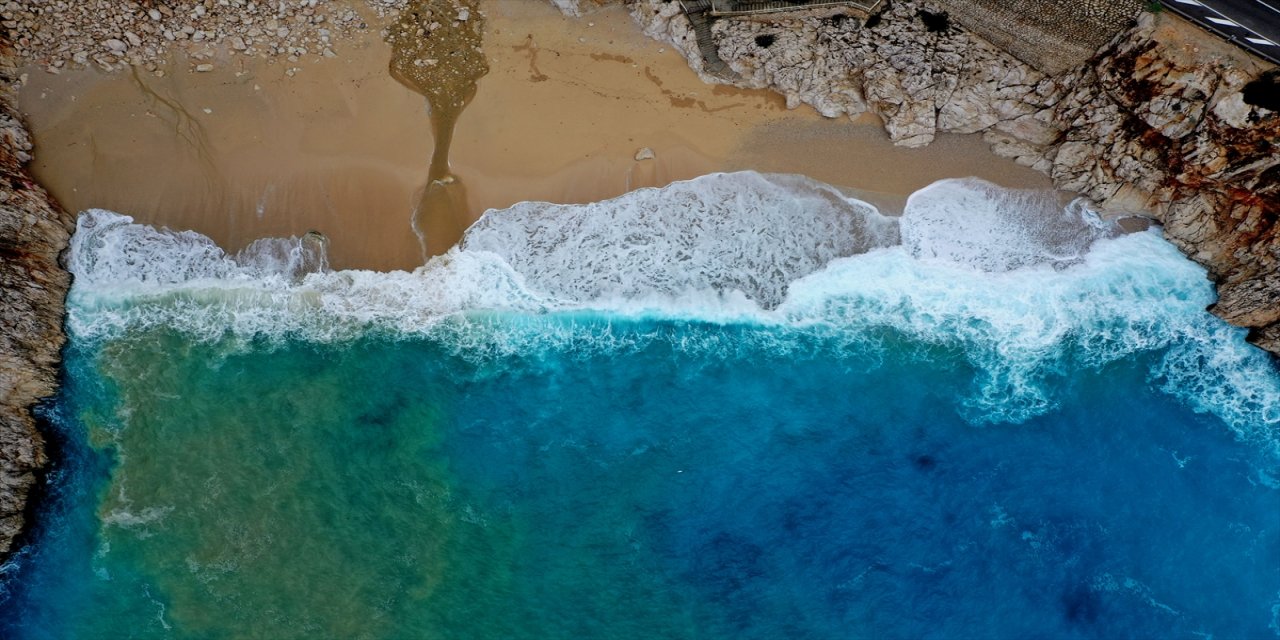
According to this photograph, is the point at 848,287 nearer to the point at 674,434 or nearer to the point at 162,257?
the point at 674,434

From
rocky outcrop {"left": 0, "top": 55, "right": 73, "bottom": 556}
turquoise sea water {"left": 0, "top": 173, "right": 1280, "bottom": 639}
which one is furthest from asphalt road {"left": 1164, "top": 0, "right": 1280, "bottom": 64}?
rocky outcrop {"left": 0, "top": 55, "right": 73, "bottom": 556}

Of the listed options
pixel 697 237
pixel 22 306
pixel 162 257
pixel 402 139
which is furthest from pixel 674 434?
pixel 22 306

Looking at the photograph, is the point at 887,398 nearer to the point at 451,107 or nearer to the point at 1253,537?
the point at 1253,537

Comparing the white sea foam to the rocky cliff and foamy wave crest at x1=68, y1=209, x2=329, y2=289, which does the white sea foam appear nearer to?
the rocky cliff

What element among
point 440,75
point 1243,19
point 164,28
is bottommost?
point 164,28

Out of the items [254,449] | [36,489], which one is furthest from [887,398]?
[36,489]

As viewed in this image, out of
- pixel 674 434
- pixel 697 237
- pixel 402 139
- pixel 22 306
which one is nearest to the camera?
pixel 22 306

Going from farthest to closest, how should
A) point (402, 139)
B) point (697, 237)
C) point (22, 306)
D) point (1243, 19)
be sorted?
point (697, 237) < point (402, 139) < point (22, 306) < point (1243, 19)
